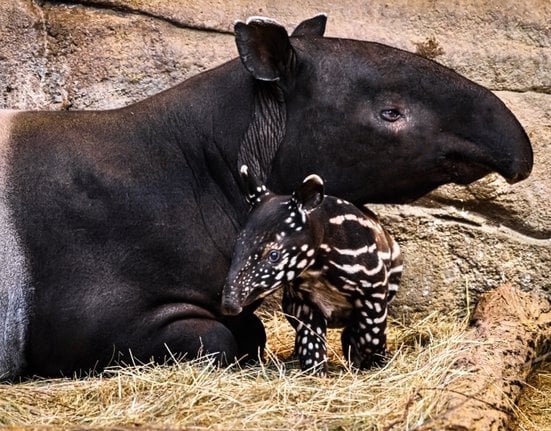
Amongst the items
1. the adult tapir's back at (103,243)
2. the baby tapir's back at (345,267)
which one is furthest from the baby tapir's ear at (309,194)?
the adult tapir's back at (103,243)

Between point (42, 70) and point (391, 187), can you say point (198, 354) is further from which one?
point (42, 70)

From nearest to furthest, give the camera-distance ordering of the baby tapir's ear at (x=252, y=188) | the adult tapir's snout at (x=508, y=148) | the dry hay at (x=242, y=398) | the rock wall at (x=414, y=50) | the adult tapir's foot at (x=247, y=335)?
1. the dry hay at (x=242, y=398)
2. the baby tapir's ear at (x=252, y=188)
3. the adult tapir's snout at (x=508, y=148)
4. the adult tapir's foot at (x=247, y=335)
5. the rock wall at (x=414, y=50)

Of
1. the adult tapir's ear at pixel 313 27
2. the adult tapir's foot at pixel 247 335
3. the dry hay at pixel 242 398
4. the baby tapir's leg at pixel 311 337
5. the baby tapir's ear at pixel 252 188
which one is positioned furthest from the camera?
the adult tapir's ear at pixel 313 27

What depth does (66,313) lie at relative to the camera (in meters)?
5.56

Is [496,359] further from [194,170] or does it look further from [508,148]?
[194,170]

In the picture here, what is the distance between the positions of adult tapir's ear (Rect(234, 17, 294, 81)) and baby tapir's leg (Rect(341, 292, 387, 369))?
1089 millimetres

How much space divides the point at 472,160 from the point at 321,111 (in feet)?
2.36

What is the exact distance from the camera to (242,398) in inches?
202

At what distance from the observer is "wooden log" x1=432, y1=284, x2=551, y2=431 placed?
489 cm

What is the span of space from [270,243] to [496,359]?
1296 mm

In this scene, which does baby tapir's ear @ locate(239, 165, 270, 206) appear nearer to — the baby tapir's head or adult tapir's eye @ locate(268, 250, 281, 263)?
the baby tapir's head

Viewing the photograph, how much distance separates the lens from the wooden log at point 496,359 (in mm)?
4895

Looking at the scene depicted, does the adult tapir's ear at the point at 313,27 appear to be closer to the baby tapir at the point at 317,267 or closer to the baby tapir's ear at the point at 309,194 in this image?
the baby tapir at the point at 317,267

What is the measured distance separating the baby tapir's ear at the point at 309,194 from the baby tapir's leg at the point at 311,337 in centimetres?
57
